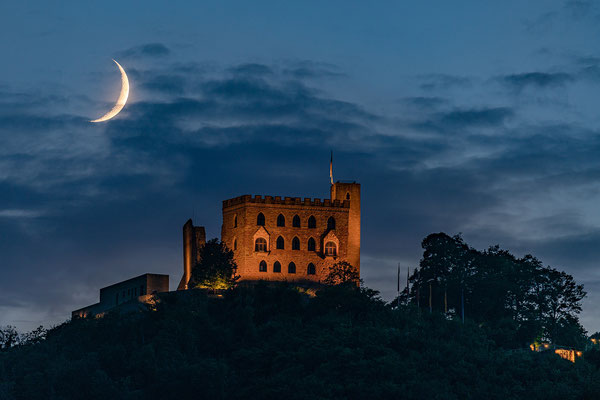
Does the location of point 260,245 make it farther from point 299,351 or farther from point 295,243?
point 299,351

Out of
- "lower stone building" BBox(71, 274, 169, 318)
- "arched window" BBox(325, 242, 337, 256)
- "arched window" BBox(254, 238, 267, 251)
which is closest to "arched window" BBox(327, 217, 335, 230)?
"arched window" BBox(325, 242, 337, 256)

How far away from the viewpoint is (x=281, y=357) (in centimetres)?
7381

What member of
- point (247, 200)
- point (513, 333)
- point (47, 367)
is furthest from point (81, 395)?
point (513, 333)

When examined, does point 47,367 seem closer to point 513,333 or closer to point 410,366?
point 410,366

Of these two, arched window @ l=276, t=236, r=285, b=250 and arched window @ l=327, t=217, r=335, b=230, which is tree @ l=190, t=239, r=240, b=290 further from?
arched window @ l=327, t=217, r=335, b=230

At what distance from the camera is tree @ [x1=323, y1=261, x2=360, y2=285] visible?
8938 centimetres

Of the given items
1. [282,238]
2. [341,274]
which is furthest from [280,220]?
[341,274]

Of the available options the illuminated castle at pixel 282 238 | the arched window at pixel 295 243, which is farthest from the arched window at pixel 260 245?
the arched window at pixel 295 243

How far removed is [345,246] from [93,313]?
20.0 meters

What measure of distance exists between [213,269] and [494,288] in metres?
21.3

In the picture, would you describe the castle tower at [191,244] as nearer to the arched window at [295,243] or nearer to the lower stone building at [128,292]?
the lower stone building at [128,292]

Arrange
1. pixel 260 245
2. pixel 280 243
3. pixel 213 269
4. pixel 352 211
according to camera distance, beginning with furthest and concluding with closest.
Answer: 1. pixel 352 211
2. pixel 280 243
3. pixel 260 245
4. pixel 213 269

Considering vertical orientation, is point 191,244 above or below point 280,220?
below

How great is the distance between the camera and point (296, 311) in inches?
3263
